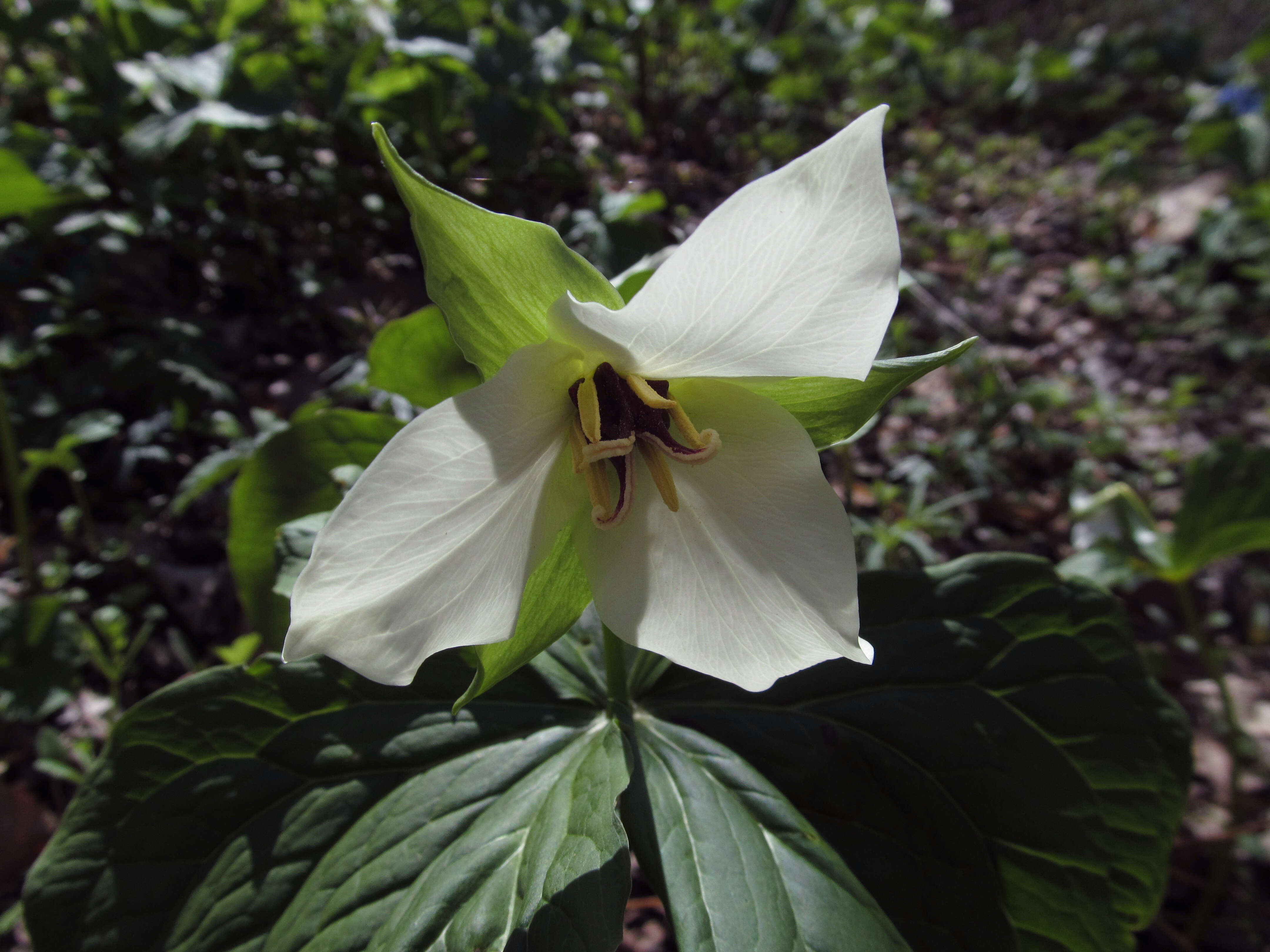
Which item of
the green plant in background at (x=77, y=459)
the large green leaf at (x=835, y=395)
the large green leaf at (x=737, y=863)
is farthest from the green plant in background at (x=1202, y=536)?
the green plant in background at (x=77, y=459)

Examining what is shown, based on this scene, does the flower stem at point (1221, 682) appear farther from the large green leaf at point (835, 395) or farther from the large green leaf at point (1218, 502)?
the large green leaf at point (835, 395)

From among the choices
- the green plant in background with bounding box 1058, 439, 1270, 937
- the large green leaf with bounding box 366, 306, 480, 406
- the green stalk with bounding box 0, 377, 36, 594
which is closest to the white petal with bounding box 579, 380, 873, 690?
the large green leaf with bounding box 366, 306, 480, 406

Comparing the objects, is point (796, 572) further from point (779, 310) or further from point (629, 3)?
point (629, 3)

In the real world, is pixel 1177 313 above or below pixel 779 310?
below

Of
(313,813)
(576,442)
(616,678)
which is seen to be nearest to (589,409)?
(576,442)

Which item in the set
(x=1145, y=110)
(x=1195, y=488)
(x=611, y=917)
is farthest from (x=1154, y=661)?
(x=1145, y=110)

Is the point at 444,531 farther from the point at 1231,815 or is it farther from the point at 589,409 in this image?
the point at 1231,815

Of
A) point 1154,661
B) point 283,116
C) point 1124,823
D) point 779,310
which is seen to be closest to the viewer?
point 779,310
